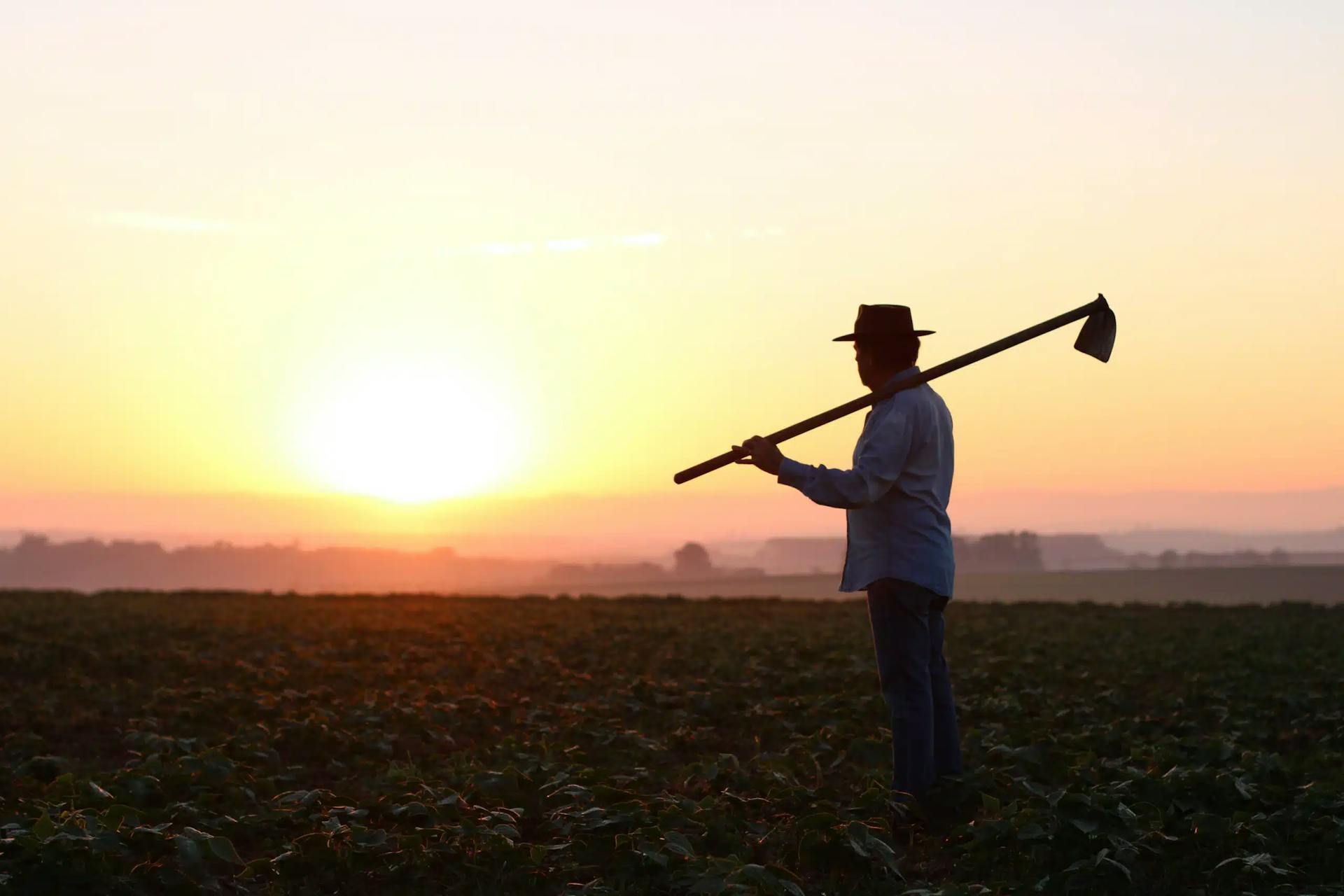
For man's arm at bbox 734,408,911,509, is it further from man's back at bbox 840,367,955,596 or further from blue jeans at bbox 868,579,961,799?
blue jeans at bbox 868,579,961,799

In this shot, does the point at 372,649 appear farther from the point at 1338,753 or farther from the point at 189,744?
the point at 1338,753

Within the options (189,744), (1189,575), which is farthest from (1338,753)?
(1189,575)

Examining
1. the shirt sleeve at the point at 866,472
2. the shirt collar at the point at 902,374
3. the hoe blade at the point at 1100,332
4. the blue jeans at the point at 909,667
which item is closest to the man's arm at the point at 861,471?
the shirt sleeve at the point at 866,472

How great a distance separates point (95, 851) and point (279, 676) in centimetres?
885

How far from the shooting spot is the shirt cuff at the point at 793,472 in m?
6.71

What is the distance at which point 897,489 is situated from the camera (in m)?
6.92

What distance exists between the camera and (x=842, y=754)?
8.97m

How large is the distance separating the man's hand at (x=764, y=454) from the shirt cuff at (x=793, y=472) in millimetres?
31

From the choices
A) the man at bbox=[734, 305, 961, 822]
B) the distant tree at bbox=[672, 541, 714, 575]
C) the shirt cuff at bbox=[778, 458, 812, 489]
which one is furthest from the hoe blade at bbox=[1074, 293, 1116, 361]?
the distant tree at bbox=[672, 541, 714, 575]

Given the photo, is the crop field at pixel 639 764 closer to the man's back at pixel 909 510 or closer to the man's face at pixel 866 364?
the man's back at pixel 909 510

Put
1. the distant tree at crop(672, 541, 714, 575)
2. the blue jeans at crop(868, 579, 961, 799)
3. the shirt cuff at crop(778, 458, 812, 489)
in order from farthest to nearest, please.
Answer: the distant tree at crop(672, 541, 714, 575)
the blue jeans at crop(868, 579, 961, 799)
the shirt cuff at crop(778, 458, 812, 489)

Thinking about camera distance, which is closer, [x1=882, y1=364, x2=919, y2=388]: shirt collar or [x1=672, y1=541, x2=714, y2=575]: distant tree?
[x1=882, y1=364, x2=919, y2=388]: shirt collar

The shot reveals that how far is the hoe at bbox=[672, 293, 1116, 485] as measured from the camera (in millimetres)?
6965

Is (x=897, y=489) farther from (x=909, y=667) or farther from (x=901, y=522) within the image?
(x=909, y=667)
